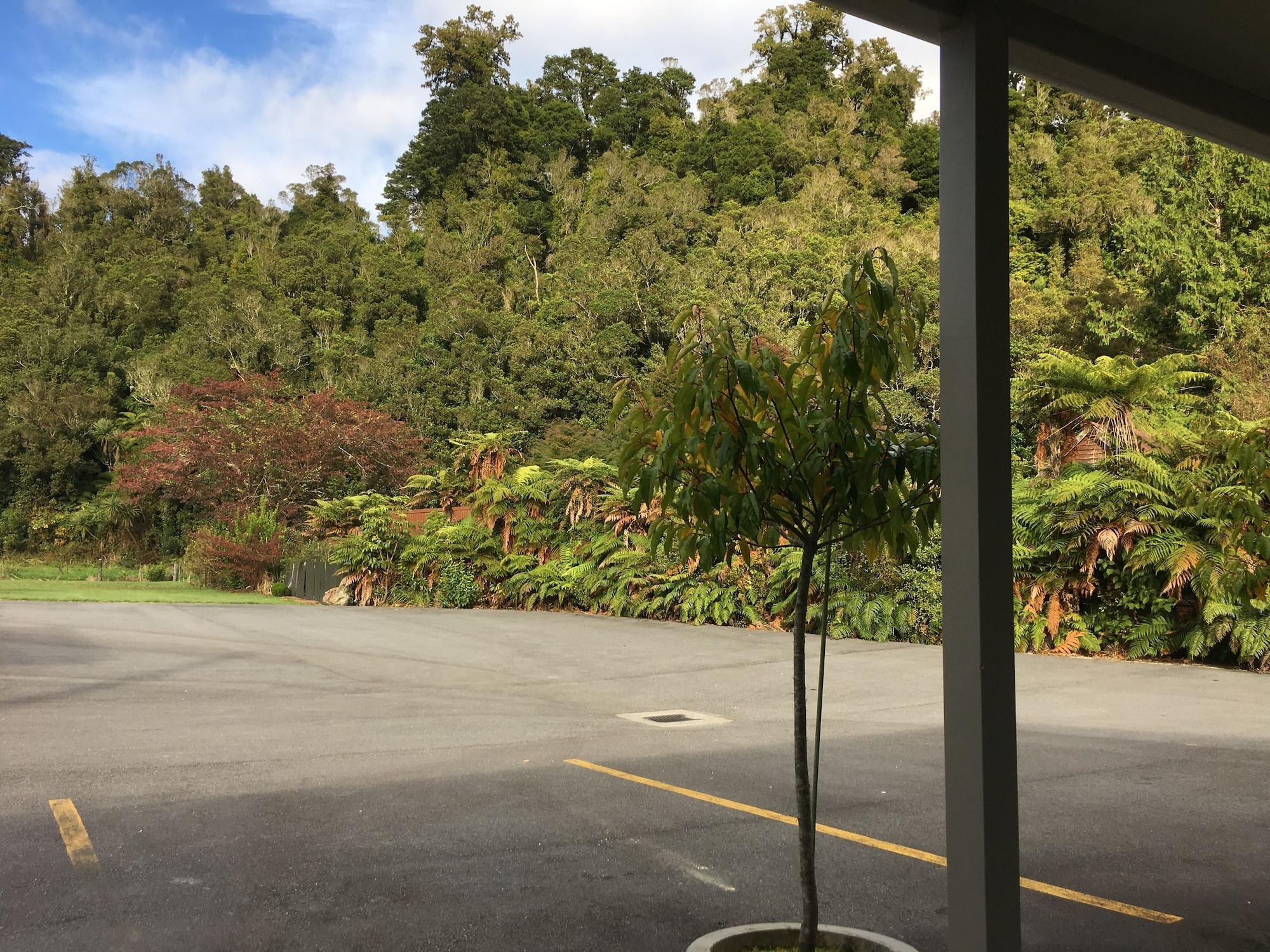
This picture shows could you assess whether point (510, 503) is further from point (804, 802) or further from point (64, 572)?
point (64, 572)

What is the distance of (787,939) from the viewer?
3.27m

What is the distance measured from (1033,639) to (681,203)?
24987 millimetres

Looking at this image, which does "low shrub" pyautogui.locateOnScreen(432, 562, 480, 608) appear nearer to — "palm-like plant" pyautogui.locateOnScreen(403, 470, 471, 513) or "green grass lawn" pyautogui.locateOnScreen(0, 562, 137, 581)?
"palm-like plant" pyautogui.locateOnScreen(403, 470, 471, 513)

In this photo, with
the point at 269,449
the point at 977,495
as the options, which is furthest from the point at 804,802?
the point at 269,449

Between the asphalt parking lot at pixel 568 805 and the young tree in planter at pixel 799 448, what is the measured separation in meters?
1.53

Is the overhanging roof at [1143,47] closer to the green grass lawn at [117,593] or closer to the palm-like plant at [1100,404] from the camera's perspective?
the palm-like plant at [1100,404]

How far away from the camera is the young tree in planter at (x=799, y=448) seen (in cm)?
295

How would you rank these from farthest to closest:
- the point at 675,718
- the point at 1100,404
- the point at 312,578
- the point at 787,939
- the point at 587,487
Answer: the point at 312,578 < the point at 587,487 < the point at 1100,404 < the point at 675,718 < the point at 787,939

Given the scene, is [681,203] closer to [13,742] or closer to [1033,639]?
[1033,639]

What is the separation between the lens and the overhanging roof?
2.96 meters

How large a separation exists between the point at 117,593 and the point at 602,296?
15.5 meters

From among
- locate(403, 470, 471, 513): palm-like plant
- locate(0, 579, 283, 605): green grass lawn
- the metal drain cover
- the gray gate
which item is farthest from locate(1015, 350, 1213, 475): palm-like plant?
locate(0, 579, 283, 605): green grass lawn

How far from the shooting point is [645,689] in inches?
408

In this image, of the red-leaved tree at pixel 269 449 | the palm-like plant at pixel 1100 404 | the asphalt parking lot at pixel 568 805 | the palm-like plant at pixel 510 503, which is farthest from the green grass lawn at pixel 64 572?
the palm-like plant at pixel 1100 404
